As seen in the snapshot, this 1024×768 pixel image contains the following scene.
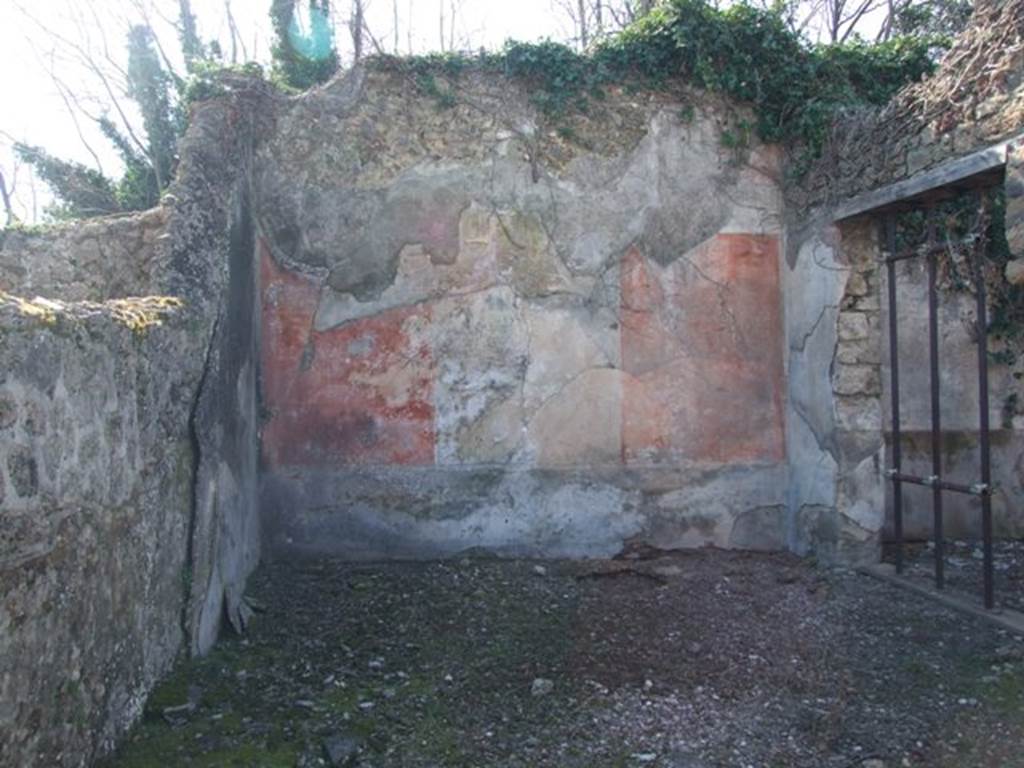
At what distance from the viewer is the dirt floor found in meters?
2.96

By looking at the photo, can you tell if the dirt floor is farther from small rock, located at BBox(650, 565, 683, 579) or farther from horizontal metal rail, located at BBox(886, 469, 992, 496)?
horizontal metal rail, located at BBox(886, 469, 992, 496)

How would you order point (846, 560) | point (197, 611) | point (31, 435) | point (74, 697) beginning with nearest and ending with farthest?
1. point (31, 435)
2. point (74, 697)
3. point (197, 611)
4. point (846, 560)

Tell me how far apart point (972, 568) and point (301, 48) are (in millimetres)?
6966

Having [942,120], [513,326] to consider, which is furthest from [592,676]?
[942,120]

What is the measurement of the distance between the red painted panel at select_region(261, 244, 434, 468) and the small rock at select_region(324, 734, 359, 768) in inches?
90.1

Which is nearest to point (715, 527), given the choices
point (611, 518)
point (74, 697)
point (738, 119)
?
point (611, 518)

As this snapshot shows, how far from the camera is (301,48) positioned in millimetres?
7895

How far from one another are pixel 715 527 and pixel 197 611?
10.1ft

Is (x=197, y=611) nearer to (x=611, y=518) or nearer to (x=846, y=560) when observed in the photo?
(x=611, y=518)

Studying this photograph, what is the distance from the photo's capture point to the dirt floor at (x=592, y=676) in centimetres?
296

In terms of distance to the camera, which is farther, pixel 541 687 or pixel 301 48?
pixel 301 48

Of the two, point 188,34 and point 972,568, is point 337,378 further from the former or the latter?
point 188,34

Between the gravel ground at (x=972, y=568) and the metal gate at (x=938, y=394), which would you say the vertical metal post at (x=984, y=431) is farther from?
the gravel ground at (x=972, y=568)

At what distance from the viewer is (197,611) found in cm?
363
